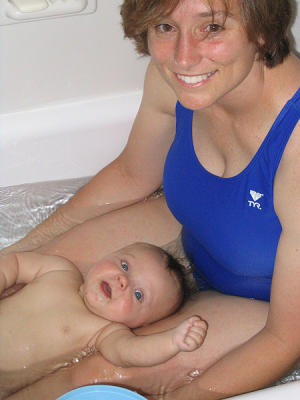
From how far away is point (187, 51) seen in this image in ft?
3.02

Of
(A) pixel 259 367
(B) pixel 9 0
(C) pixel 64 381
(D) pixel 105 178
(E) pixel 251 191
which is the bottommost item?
(C) pixel 64 381

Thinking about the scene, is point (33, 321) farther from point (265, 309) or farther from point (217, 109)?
point (217, 109)

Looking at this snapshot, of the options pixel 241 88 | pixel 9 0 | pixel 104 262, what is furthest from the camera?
pixel 9 0

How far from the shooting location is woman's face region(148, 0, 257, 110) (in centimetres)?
88

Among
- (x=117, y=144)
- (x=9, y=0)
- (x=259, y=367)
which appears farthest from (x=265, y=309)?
(x=9, y=0)

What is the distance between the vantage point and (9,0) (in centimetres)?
150

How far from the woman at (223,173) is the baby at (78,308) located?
68mm

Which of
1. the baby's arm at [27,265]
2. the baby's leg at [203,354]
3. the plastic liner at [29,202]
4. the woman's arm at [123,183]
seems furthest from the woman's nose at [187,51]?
the plastic liner at [29,202]

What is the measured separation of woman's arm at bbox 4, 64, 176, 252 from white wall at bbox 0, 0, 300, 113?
0.27m

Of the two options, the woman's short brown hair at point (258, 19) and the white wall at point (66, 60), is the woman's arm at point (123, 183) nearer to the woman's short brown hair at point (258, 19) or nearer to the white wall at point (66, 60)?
the white wall at point (66, 60)

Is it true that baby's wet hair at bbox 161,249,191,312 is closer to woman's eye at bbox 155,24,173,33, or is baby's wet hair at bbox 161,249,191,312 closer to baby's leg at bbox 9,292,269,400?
baby's leg at bbox 9,292,269,400

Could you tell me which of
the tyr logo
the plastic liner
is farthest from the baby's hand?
the plastic liner

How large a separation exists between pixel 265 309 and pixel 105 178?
532 mm

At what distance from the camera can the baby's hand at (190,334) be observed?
115cm
